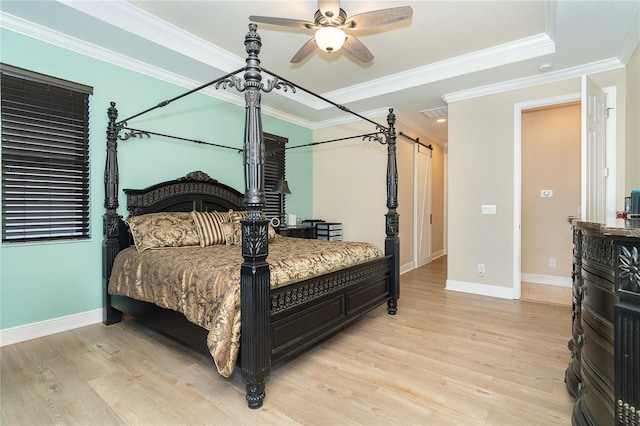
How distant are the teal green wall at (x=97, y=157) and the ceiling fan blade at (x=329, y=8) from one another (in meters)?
2.26

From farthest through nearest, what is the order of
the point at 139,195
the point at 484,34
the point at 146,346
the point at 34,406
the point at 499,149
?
the point at 499,149 → the point at 139,195 → the point at 484,34 → the point at 146,346 → the point at 34,406

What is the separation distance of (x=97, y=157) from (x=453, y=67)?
4119mm

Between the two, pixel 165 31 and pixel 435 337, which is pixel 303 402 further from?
pixel 165 31

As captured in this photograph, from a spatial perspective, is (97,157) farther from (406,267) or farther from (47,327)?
(406,267)

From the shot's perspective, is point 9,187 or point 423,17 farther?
point 423,17

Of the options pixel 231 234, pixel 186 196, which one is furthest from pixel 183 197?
pixel 231 234

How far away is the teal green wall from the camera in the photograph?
2658 mm

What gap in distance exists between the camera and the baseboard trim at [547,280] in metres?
4.62

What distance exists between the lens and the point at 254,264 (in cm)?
182

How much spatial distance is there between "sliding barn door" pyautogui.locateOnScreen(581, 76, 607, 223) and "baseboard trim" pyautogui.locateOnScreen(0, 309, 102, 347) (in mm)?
4375

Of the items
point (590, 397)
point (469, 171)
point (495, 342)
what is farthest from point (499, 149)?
point (590, 397)

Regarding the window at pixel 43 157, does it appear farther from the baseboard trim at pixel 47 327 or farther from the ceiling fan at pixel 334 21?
the ceiling fan at pixel 334 21

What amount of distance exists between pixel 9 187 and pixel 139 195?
3.31 ft

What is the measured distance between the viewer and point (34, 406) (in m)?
1.79
